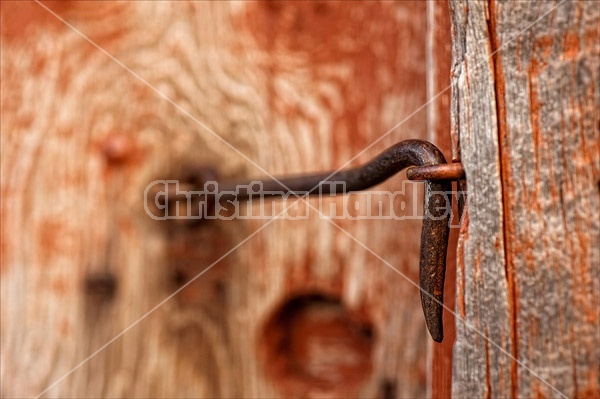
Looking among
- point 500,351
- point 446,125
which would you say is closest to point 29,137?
point 446,125

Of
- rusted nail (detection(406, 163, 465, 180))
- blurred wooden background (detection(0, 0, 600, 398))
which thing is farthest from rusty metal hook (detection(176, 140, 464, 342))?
blurred wooden background (detection(0, 0, 600, 398))

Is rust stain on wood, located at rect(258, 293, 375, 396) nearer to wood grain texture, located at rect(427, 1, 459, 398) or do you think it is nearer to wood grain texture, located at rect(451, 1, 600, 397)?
wood grain texture, located at rect(427, 1, 459, 398)

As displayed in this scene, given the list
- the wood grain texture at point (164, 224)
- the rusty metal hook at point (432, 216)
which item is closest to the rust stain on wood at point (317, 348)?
the wood grain texture at point (164, 224)

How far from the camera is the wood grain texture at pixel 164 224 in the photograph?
2.77 ft

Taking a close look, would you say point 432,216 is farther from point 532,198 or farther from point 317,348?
point 317,348

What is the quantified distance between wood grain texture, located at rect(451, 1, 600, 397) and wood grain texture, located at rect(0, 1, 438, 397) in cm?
36

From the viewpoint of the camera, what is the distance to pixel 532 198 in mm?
451

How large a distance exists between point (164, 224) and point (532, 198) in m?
0.54

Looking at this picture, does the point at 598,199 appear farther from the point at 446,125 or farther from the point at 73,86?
the point at 73,86

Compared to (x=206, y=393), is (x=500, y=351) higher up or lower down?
higher up

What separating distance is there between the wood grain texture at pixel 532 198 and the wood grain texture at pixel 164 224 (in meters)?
0.36

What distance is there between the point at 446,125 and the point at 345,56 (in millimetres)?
232

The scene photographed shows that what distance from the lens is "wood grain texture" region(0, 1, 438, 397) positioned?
2.77 feet

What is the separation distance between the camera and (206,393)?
34.1 inches
